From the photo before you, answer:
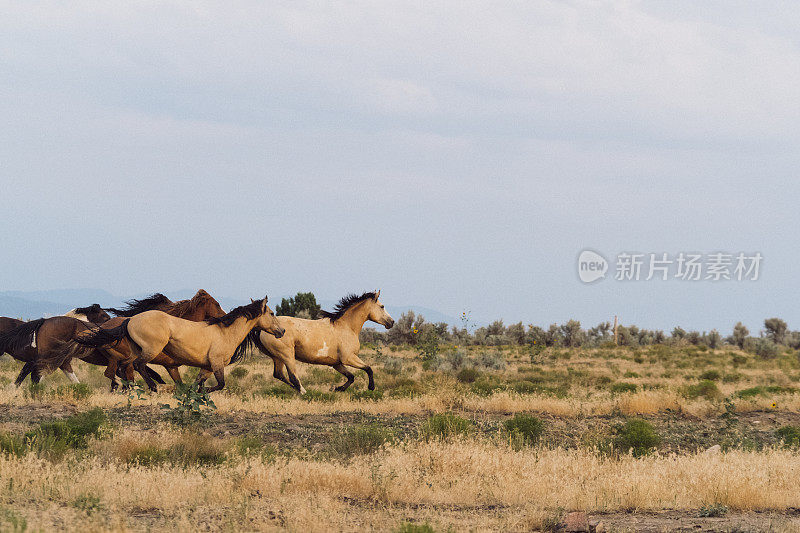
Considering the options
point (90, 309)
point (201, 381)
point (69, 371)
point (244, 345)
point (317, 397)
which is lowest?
point (317, 397)

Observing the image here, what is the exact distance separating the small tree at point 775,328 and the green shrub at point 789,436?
5102 cm

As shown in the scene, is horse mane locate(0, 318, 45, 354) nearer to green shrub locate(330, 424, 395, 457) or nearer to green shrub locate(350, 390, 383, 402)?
green shrub locate(350, 390, 383, 402)

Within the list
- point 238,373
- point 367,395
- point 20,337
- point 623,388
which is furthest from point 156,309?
point 623,388

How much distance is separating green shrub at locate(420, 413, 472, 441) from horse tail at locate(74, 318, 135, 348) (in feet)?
16.8

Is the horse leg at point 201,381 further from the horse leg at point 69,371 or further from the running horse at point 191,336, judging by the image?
the horse leg at point 69,371

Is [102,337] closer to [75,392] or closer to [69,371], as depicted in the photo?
[75,392]

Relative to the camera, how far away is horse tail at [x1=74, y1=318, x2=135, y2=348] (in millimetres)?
12922

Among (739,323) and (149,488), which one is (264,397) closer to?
(149,488)

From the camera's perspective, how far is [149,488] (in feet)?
28.8

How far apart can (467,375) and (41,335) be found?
14.3 m

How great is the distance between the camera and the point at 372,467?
977cm

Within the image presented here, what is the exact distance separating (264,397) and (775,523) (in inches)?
475

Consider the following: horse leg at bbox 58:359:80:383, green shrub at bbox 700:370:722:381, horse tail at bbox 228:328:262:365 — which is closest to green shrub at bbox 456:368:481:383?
green shrub at bbox 700:370:722:381

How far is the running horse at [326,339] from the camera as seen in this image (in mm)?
16703
